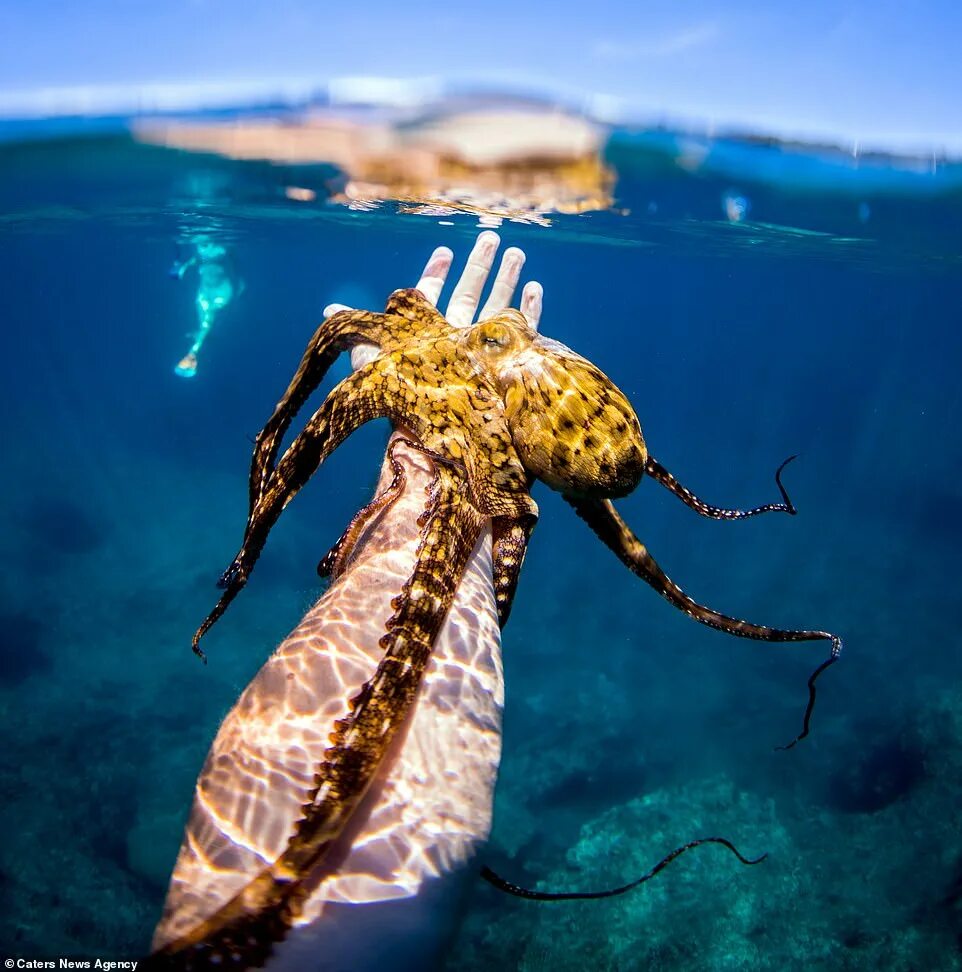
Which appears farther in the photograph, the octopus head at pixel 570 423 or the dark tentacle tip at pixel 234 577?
the dark tentacle tip at pixel 234 577

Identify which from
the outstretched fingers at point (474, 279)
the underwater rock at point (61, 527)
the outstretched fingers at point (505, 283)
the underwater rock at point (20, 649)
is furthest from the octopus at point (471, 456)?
the underwater rock at point (61, 527)

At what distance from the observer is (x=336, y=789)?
176cm

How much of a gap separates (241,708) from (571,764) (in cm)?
1370

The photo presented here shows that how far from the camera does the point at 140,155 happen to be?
11.9 meters

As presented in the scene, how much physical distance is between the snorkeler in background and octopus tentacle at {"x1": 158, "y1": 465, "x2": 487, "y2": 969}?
59.2 ft

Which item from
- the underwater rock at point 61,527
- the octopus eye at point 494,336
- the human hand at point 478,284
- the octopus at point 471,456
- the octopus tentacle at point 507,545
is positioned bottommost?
the underwater rock at point 61,527

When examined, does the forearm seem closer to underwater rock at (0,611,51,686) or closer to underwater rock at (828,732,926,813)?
underwater rock at (828,732,926,813)

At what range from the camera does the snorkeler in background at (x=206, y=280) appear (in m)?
20.7

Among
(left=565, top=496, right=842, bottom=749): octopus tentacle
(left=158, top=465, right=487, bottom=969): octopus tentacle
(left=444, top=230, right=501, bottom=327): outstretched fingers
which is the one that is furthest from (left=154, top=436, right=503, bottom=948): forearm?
(left=444, top=230, right=501, bottom=327): outstretched fingers

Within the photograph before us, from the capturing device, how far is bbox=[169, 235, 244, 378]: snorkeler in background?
2070 centimetres

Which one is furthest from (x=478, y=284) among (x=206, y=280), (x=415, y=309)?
A: (x=206, y=280)

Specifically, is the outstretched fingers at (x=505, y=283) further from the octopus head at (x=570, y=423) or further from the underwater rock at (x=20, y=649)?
the underwater rock at (x=20, y=649)

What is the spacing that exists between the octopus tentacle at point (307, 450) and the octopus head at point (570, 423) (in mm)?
606

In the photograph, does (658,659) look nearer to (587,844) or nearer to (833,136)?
Result: (587,844)
